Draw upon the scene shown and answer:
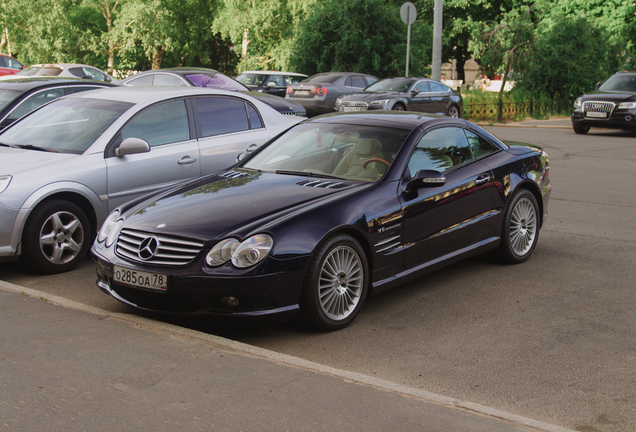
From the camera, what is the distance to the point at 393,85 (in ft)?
69.7

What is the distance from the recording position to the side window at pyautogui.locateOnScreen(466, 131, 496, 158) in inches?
254

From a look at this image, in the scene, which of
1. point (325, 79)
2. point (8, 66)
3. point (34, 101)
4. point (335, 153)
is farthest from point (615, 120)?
point (8, 66)

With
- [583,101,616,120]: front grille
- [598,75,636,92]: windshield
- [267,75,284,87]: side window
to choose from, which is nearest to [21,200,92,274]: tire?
[583,101,616,120]: front grille

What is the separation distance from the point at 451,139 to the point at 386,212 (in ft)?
4.49

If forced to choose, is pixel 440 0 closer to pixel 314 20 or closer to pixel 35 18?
pixel 314 20

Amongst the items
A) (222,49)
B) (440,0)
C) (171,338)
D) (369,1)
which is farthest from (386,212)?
(222,49)

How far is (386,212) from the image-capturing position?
5277mm

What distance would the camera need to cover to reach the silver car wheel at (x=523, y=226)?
672cm

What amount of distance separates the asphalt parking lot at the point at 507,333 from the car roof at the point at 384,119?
140cm

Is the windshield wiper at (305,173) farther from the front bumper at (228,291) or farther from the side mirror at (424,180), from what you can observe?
the front bumper at (228,291)

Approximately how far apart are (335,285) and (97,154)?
9.84 ft

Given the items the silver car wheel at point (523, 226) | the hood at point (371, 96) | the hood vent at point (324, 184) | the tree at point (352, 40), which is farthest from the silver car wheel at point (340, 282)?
the tree at point (352, 40)

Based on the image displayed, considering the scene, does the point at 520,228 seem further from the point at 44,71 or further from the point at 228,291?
the point at 44,71

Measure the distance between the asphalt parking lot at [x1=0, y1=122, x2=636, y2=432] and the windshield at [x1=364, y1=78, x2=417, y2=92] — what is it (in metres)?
13.6
